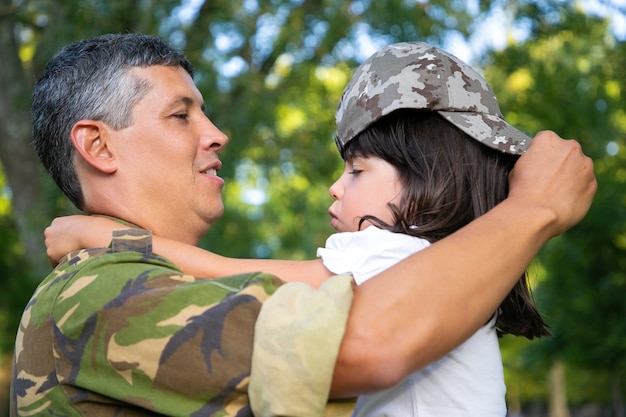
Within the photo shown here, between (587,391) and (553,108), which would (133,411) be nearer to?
(553,108)

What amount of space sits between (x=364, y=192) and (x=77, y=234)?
82cm

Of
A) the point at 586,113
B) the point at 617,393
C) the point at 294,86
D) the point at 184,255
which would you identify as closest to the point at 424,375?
the point at 184,255

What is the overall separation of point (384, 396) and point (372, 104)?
84cm

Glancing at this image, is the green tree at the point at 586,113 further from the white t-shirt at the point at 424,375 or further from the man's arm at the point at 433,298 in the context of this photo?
the man's arm at the point at 433,298

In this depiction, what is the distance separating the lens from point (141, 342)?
2.03 m

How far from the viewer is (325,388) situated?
1.91m

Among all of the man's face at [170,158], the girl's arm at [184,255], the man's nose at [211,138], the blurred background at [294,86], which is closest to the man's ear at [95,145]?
the man's face at [170,158]

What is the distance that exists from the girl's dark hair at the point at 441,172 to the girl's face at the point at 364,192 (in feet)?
0.08

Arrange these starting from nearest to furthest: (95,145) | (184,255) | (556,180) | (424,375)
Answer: (556,180)
(424,375)
(184,255)
(95,145)

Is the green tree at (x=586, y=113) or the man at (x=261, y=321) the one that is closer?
the man at (x=261, y=321)

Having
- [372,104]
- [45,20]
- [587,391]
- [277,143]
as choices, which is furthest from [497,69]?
[587,391]

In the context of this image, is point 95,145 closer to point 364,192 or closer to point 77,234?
point 77,234

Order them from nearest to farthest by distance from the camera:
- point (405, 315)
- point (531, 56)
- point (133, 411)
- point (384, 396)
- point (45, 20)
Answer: point (405, 315), point (133, 411), point (384, 396), point (45, 20), point (531, 56)

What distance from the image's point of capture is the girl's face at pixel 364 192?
267cm
